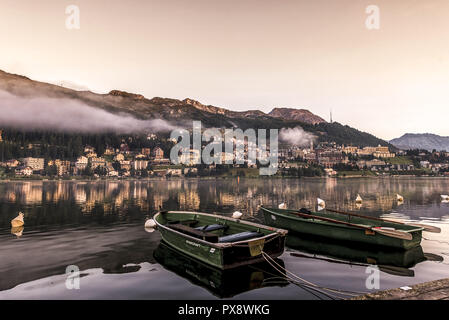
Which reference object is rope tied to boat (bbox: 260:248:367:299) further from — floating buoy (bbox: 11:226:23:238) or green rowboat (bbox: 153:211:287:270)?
floating buoy (bbox: 11:226:23:238)

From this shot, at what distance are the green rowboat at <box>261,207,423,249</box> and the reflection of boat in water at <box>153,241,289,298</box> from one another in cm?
639

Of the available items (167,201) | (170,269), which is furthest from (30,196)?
(170,269)

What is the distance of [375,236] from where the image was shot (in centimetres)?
2081

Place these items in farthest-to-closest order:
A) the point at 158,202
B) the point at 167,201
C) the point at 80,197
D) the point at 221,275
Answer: the point at 80,197
the point at 167,201
the point at 158,202
the point at 221,275

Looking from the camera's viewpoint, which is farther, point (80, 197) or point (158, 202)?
point (80, 197)

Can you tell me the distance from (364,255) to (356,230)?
191 cm

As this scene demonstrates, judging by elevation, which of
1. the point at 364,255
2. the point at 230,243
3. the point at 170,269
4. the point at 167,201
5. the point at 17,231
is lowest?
the point at 167,201

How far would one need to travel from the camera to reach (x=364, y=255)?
20234mm

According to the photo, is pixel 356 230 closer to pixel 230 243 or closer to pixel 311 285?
pixel 311 285

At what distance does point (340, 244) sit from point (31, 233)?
99.1ft

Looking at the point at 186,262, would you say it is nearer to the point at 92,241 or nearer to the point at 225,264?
the point at 225,264

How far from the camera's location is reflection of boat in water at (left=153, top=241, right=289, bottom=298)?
1443cm

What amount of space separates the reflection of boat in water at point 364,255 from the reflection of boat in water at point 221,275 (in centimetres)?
438
